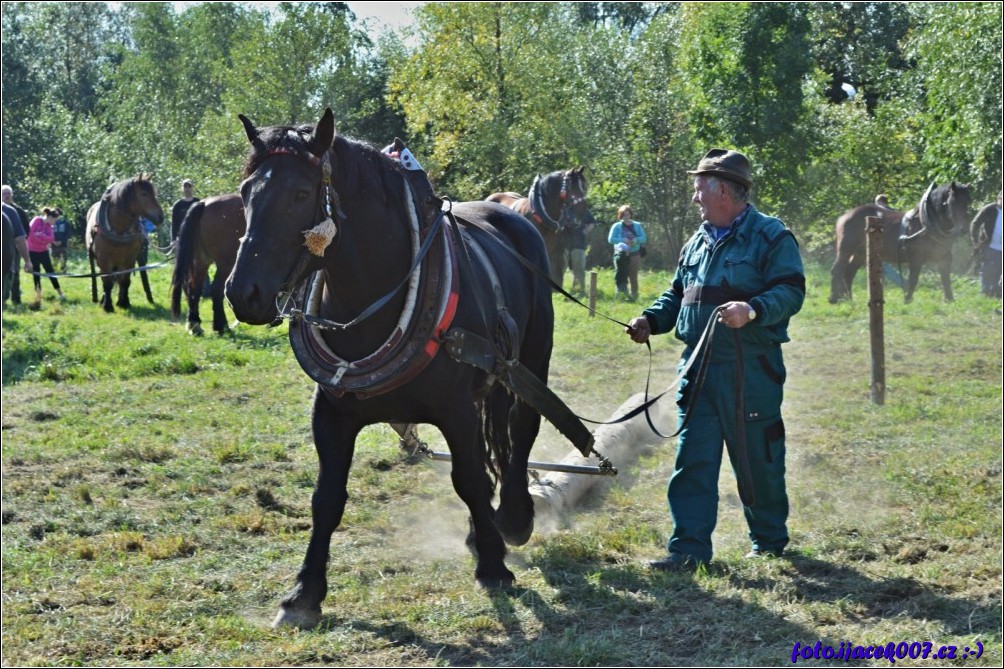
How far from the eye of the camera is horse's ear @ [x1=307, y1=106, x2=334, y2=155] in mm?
4297

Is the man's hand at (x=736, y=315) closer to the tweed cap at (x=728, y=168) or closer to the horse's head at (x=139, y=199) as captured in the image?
the tweed cap at (x=728, y=168)

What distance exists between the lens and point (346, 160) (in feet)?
15.0

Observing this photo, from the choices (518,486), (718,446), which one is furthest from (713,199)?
(518,486)

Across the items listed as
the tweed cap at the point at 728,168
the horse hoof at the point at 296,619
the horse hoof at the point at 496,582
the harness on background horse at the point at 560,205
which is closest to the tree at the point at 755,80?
the harness on background horse at the point at 560,205

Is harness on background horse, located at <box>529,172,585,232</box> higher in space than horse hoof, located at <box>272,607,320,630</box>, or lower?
higher

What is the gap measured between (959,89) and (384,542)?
15.0 meters

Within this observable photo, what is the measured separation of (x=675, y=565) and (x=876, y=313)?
220 inches

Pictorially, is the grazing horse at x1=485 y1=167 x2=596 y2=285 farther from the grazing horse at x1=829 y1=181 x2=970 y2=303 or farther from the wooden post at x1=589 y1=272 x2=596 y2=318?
the grazing horse at x1=829 y1=181 x2=970 y2=303

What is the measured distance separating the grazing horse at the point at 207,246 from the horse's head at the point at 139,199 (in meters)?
2.48

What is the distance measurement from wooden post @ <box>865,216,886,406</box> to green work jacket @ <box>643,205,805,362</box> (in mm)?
4771

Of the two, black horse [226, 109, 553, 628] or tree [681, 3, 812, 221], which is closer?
black horse [226, 109, 553, 628]

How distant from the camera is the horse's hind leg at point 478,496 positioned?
4973 mm

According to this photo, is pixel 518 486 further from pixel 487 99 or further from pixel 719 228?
pixel 487 99

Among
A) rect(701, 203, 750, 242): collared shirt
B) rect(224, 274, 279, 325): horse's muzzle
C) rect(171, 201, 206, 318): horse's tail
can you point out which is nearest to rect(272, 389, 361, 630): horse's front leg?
rect(224, 274, 279, 325): horse's muzzle
